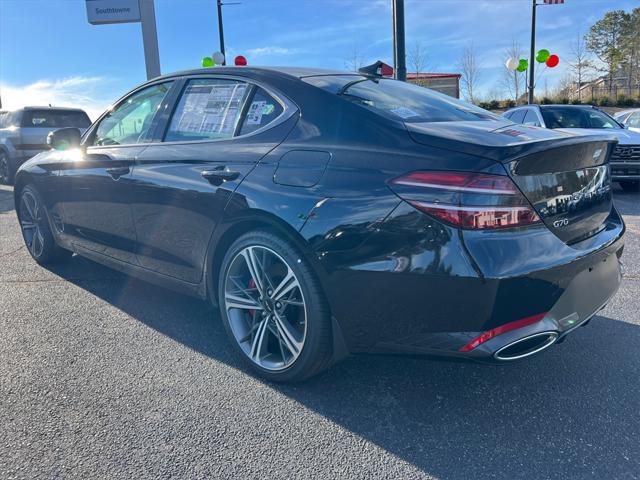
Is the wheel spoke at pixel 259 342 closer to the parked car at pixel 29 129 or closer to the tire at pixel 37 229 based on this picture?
the tire at pixel 37 229

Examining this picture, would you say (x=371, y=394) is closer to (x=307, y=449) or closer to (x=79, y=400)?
(x=307, y=449)

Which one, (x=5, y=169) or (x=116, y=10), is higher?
(x=116, y=10)

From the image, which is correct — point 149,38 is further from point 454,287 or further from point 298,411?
point 454,287

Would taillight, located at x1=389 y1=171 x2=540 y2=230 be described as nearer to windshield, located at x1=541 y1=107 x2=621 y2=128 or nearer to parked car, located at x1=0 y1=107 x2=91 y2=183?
windshield, located at x1=541 y1=107 x2=621 y2=128

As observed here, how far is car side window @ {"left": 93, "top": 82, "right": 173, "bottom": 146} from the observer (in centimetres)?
344

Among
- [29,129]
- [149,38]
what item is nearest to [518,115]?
[149,38]

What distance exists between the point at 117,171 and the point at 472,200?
2.46m

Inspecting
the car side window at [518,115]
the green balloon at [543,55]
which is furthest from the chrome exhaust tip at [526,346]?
the green balloon at [543,55]

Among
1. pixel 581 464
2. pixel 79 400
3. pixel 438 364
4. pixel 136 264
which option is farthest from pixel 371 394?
pixel 136 264

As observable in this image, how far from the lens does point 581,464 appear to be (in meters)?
2.01

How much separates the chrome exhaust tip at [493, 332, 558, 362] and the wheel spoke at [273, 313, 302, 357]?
0.93 m

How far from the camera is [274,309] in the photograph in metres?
2.64

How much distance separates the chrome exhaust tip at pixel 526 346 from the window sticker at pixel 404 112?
1.12 metres

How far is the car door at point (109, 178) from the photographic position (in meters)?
3.45
